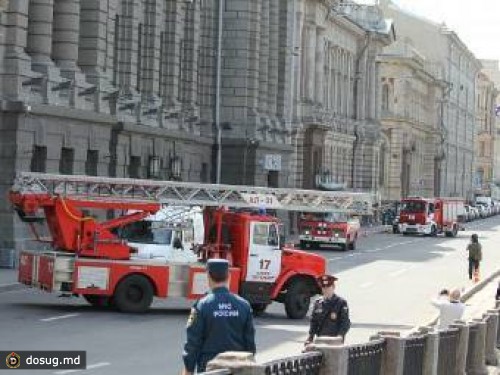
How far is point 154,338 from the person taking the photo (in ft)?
72.6

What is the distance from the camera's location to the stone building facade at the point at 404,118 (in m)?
113

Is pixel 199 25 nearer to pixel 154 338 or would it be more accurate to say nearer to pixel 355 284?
pixel 355 284

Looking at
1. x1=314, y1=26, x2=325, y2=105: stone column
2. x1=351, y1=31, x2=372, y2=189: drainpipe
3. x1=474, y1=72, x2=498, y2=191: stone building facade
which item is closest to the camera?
x1=314, y1=26, x2=325, y2=105: stone column

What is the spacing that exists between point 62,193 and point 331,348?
1720 centimetres

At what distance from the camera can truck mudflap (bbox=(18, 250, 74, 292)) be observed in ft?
82.5

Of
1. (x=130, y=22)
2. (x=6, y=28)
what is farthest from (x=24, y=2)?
(x=130, y=22)

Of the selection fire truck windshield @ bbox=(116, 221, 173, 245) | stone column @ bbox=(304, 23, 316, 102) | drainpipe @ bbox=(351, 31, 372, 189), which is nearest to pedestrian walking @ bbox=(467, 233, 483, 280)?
fire truck windshield @ bbox=(116, 221, 173, 245)

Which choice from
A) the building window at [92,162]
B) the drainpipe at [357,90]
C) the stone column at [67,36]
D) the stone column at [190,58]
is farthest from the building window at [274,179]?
the drainpipe at [357,90]

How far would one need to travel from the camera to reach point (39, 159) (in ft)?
128

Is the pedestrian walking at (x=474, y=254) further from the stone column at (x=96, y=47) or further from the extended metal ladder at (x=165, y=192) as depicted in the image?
the stone column at (x=96, y=47)

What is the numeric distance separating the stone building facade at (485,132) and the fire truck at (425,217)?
101603mm

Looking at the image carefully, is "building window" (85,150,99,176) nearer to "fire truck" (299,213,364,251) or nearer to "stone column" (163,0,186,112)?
"stone column" (163,0,186,112)

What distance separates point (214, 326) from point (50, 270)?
52.0 ft

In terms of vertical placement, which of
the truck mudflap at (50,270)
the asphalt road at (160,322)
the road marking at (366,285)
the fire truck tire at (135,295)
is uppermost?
the truck mudflap at (50,270)
